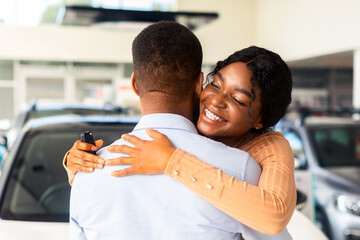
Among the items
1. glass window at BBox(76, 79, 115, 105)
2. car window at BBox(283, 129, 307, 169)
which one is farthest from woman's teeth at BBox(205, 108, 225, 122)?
glass window at BBox(76, 79, 115, 105)

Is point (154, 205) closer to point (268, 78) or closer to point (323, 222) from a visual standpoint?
point (268, 78)

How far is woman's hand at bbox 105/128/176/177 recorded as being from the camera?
1092mm

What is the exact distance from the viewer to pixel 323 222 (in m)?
4.05

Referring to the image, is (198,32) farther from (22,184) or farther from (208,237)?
(208,237)

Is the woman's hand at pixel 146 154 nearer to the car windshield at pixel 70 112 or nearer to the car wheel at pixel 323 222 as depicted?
the car wheel at pixel 323 222

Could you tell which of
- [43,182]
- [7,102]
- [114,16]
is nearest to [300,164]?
[43,182]

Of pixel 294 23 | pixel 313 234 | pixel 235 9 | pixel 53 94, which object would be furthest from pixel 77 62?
pixel 313 234

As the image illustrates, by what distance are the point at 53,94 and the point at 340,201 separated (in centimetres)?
1381

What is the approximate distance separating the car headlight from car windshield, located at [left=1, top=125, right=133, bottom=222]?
88.0 inches

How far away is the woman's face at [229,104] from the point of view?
1384 mm

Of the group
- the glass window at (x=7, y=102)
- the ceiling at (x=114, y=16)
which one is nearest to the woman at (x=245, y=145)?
the ceiling at (x=114, y=16)

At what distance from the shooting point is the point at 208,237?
3.59 feet

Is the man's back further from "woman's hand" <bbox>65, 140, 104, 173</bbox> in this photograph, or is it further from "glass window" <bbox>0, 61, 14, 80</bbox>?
"glass window" <bbox>0, 61, 14, 80</bbox>

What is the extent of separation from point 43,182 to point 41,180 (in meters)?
0.02
